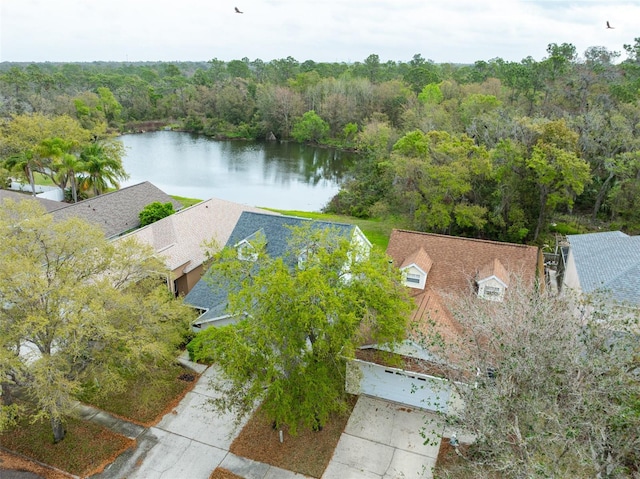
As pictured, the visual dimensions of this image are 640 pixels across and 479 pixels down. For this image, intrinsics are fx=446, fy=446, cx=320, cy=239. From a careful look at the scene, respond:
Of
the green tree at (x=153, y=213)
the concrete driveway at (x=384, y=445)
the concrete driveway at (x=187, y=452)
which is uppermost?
the green tree at (x=153, y=213)

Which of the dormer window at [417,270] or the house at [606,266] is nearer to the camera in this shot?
the house at [606,266]

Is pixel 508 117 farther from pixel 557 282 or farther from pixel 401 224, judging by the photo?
pixel 557 282

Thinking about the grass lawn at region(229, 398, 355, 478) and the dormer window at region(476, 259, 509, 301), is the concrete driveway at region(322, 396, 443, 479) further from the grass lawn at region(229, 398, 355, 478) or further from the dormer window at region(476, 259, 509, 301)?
the dormer window at region(476, 259, 509, 301)

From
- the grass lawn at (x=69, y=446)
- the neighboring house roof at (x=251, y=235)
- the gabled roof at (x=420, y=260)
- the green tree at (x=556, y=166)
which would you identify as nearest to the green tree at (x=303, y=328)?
the grass lawn at (x=69, y=446)

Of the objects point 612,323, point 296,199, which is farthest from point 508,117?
point 612,323

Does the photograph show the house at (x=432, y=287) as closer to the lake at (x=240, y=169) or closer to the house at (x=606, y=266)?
the house at (x=606, y=266)

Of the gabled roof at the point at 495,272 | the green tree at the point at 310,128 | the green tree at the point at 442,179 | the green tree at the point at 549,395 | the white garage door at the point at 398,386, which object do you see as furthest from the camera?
the green tree at the point at 310,128
